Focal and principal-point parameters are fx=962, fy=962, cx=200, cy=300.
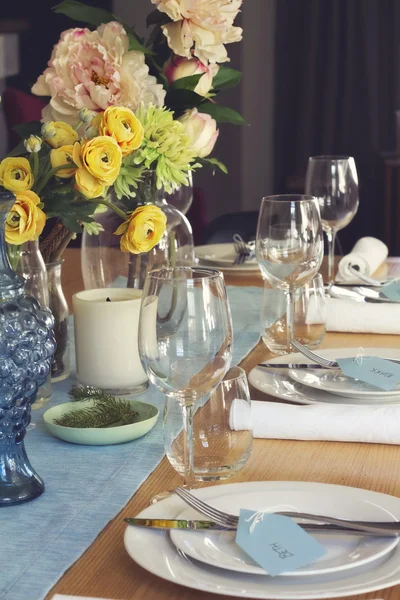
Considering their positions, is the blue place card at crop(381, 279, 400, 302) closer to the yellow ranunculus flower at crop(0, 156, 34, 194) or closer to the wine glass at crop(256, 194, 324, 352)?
the wine glass at crop(256, 194, 324, 352)

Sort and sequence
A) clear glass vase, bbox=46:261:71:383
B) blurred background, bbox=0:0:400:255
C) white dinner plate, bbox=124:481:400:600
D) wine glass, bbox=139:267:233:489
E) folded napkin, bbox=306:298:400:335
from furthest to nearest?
1. blurred background, bbox=0:0:400:255
2. folded napkin, bbox=306:298:400:335
3. clear glass vase, bbox=46:261:71:383
4. wine glass, bbox=139:267:233:489
5. white dinner plate, bbox=124:481:400:600

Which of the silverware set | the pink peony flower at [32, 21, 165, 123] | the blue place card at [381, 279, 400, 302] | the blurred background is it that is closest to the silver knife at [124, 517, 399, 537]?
the silverware set

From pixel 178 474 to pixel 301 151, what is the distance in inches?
157

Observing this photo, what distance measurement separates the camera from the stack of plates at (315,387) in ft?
3.52

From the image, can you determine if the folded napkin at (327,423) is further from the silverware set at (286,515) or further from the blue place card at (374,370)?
the silverware set at (286,515)

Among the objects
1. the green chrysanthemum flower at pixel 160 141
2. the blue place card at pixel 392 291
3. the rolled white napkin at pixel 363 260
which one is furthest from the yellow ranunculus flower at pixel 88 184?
the rolled white napkin at pixel 363 260

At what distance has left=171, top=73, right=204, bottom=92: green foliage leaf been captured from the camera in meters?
1.24

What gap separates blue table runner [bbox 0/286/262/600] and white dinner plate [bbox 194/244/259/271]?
2.80 feet

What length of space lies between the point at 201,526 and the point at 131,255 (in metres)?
0.68

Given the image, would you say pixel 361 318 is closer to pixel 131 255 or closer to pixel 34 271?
pixel 131 255

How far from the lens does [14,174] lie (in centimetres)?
103

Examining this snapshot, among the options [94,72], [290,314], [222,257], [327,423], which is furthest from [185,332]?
[222,257]

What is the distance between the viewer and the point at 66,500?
85cm

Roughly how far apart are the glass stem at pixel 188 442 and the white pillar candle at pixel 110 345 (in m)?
0.33
